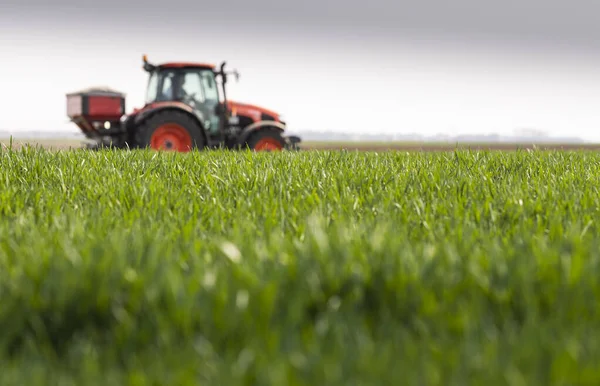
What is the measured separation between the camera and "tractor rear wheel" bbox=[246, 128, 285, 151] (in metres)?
14.1

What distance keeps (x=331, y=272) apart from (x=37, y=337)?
108cm

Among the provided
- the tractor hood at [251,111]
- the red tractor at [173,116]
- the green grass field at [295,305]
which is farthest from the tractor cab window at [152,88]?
the green grass field at [295,305]

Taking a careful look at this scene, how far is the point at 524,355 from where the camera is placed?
1804 mm

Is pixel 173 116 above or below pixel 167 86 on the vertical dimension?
below

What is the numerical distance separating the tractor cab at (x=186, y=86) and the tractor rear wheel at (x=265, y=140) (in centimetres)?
112

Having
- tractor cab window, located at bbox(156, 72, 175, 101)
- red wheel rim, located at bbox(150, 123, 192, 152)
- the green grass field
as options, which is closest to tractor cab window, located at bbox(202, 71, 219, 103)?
tractor cab window, located at bbox(156, 72, 175, 101)

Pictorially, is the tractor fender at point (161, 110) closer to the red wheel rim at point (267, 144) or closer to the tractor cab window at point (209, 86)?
the tractor cab window at point (209, 86)

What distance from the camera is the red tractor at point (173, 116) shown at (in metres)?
12.9

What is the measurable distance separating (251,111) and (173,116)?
8.61ft

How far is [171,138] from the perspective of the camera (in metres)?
13.1

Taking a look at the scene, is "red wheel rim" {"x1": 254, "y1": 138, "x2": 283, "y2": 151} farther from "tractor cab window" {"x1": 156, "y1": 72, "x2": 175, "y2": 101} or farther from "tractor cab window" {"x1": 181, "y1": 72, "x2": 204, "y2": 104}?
"tractor cab window" {"x1": 156, "y1": 72, "x2": 175, "y2": 101}

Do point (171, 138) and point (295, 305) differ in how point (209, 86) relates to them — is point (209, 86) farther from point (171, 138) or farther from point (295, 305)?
point (295, 305)

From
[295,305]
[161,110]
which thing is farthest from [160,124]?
[295,305]

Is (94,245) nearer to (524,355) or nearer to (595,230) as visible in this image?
(524,355)
